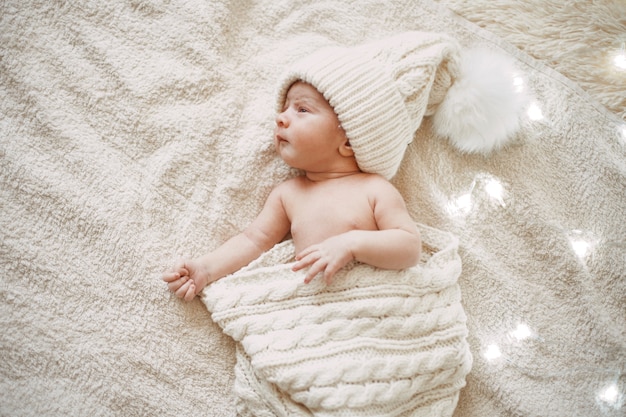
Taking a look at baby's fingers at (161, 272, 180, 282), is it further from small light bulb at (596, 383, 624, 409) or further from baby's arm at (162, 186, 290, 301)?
small light bulb at (596, 383, 624, 409)

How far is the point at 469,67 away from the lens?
4.46 feet

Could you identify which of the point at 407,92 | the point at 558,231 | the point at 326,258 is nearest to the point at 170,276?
the point at 326,258

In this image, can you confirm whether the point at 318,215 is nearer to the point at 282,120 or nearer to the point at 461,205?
the point at 282,120

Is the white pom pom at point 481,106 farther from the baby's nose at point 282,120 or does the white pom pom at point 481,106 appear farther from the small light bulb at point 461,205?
the baby's nose at point 282,120

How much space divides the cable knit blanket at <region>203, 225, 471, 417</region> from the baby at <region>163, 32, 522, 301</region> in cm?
7

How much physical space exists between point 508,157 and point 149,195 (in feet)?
3.51

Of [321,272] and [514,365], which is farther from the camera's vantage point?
[514,365]

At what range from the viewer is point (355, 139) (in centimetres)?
124

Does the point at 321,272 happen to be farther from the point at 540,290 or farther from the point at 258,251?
the point at 540,290

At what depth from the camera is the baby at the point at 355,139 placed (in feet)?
3.93

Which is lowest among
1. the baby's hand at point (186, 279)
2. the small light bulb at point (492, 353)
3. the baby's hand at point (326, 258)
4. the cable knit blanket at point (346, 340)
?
the small light bulb at point (492, 353)

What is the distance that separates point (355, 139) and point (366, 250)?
11.7 inches

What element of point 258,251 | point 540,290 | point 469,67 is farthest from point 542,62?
point 258,251

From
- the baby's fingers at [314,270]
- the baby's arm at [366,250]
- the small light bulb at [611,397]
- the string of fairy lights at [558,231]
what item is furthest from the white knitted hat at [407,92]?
the small light bulb at [611,397]
